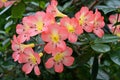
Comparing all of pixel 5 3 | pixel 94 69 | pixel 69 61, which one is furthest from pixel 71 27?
pixel 5 3

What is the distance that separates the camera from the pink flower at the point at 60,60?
3.44ft

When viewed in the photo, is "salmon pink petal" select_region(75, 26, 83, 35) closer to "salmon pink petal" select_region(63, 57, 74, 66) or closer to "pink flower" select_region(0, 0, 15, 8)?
"salmon pink petal" select_region(63, 57, 74, 66)

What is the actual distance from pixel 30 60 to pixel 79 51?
17 centimetres

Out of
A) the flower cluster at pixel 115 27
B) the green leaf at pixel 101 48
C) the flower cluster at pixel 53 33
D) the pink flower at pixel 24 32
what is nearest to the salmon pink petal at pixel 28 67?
the flower cluster at pixel 53 33

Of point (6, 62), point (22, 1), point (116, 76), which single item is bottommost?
point (116, 76)

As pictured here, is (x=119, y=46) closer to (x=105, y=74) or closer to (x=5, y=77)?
(x=105, y=74)

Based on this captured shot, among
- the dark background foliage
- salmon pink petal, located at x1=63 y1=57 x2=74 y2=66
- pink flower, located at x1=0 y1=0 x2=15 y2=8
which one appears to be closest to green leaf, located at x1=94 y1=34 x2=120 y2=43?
the dark background foliage

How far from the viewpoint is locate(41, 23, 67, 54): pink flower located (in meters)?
1.01

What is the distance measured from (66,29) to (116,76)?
1.46 feet

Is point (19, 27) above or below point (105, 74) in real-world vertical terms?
above

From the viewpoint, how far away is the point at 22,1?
1245mm

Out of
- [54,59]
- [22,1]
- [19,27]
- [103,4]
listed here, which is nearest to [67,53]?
[54,59]

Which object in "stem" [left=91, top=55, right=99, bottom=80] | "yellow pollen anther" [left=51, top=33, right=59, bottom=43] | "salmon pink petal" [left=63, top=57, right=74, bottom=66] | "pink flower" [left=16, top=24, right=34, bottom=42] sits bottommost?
"stem" [left=91, top=55, right=99, bottom=80]

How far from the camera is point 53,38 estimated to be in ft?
3.40
